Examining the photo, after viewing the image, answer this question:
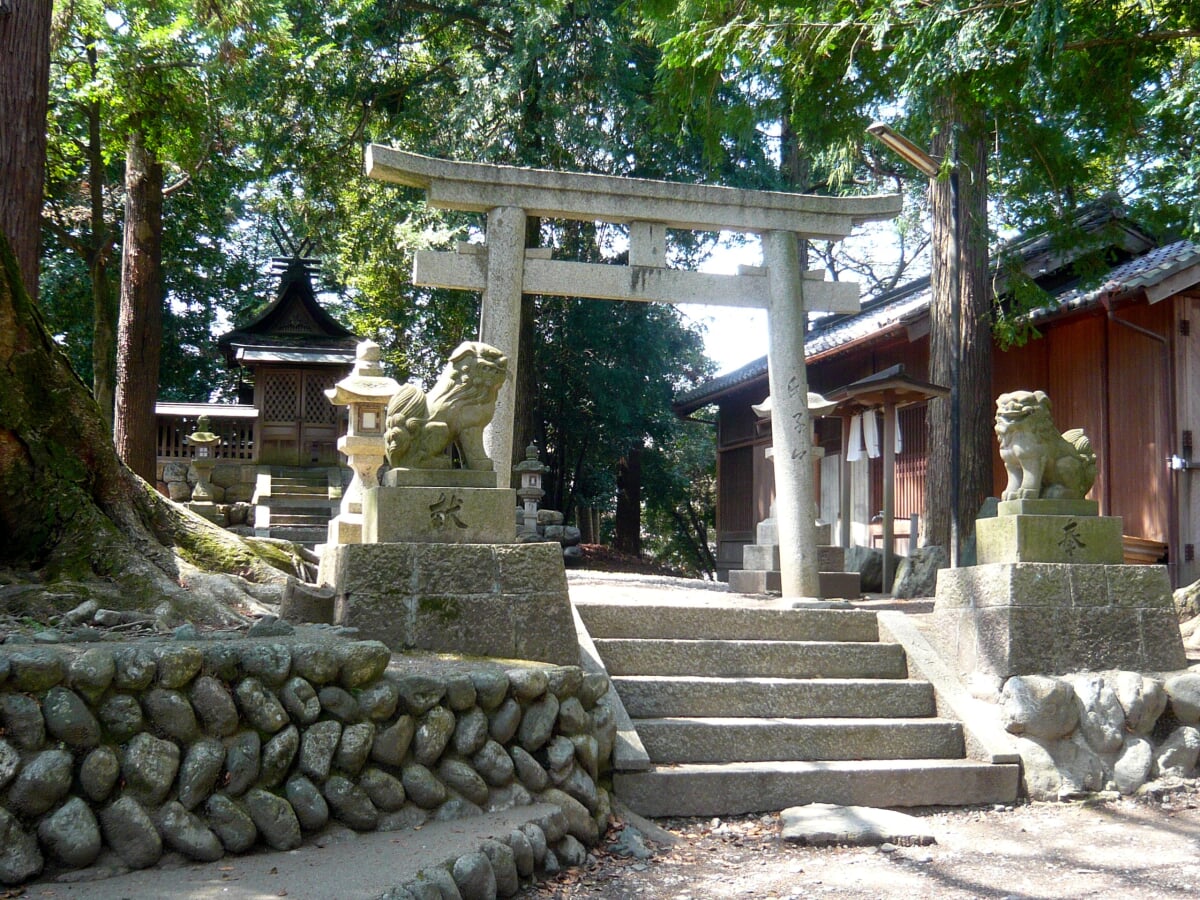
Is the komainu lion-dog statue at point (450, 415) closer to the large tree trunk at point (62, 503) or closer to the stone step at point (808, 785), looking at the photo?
the large tree trunk at point (62, 503)

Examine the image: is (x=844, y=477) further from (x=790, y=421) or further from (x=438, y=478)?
(x=438, y=478)

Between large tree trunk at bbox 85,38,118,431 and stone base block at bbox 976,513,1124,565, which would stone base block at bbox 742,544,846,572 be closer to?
stone base block at bbox 976,513,1124,565

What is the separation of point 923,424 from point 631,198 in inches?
325

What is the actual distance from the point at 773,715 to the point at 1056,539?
2335 millimetres

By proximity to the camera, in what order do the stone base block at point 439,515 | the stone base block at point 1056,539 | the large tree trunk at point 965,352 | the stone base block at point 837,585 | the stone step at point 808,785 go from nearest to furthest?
the stone step at point 808,785 → the stone base block at point 439,515 → the stone base block at point 1056,539 → the stone base block at point 837,585 → the large tree trunk at point 965,352

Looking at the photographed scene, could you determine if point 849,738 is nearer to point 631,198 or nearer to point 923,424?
point 631,198

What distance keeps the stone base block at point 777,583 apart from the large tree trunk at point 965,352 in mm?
2016

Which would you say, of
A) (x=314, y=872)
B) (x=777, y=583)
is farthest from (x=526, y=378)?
(x=314, y=872)

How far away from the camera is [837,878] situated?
5.22m

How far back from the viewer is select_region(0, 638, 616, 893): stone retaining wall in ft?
13.0

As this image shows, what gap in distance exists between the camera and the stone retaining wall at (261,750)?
13.0ft

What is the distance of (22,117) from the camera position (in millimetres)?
7637

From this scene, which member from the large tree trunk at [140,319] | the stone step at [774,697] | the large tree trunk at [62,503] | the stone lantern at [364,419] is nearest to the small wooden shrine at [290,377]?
the large tree trunk at [140,319]

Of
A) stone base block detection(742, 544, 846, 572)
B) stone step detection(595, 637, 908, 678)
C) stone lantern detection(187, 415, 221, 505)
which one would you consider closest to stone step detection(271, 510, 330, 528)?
stone lantern detection(187, 415, 221, 505)
